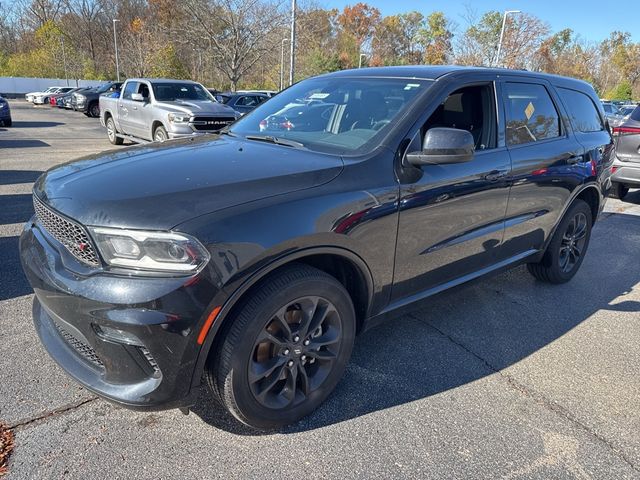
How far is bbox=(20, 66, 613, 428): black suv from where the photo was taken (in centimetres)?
196

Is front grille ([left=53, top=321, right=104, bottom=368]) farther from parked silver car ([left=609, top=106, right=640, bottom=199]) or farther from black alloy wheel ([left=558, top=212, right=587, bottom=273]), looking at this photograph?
parked silver car ([left=609, top=106, right=640, bottom=199])

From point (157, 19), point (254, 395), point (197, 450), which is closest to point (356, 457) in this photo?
point (254, 395)

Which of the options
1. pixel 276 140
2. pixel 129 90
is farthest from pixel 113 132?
pixel 276 140

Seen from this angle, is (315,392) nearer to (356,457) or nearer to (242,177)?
(356,457)

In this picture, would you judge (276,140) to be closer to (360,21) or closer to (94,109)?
(94,109)

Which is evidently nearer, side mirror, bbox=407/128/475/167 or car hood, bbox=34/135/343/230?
car hood, bbox=34/135/343/230

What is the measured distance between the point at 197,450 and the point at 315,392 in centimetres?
65

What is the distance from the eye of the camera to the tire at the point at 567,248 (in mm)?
4297

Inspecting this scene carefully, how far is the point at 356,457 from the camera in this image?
2.29 m

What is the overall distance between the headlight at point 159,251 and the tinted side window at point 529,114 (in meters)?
2.52

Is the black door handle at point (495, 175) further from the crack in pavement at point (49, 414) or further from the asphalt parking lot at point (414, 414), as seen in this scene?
the crack in pavement at point (49, 414)

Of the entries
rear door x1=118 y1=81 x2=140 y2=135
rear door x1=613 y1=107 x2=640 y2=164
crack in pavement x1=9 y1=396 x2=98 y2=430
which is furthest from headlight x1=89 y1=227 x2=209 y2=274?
rear door x1=118 y1=81 x2=140 y2=135

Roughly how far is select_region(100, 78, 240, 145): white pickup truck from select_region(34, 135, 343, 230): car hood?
7.43 m

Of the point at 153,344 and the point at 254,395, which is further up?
the point at 153,344
